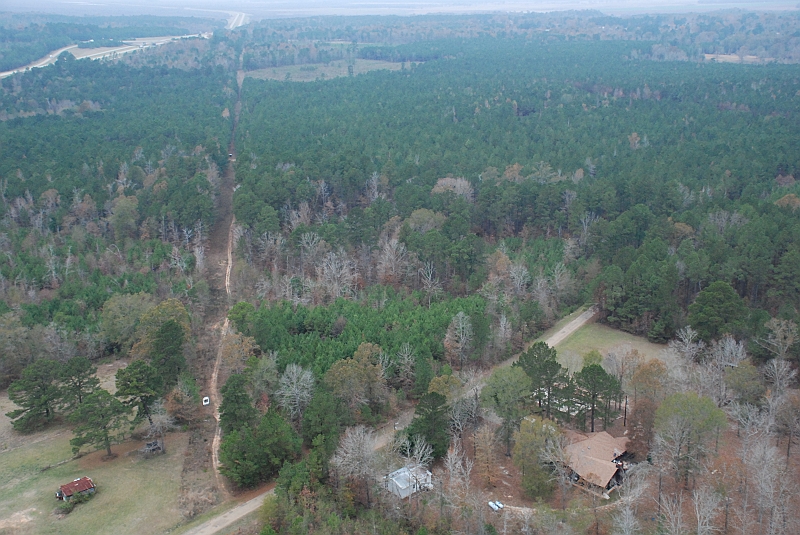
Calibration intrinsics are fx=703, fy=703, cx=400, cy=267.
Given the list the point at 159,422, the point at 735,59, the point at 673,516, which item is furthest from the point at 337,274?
the point at 735,59

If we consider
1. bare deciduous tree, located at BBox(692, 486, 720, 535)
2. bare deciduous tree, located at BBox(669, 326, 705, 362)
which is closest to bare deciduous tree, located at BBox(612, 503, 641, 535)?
bare deciduous tree, located at BBox(692, 486, 720, 535)

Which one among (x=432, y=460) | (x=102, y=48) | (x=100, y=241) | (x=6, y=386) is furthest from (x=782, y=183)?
(x=102, y=48)

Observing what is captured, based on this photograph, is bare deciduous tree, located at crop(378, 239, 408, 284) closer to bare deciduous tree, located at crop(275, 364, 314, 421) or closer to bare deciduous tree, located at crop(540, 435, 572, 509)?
bare deciduous tree, located at crop(275, 364, 314, 421)

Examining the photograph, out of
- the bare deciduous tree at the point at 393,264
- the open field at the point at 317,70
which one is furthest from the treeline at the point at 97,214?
the open field at the point at 317,70

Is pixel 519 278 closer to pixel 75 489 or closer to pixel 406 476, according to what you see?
pixel 406 476

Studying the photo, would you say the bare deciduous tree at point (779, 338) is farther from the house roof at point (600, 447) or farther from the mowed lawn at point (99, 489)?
the mowed lawn at point (99, 489)

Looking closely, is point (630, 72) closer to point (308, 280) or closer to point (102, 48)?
point (308, 280)
